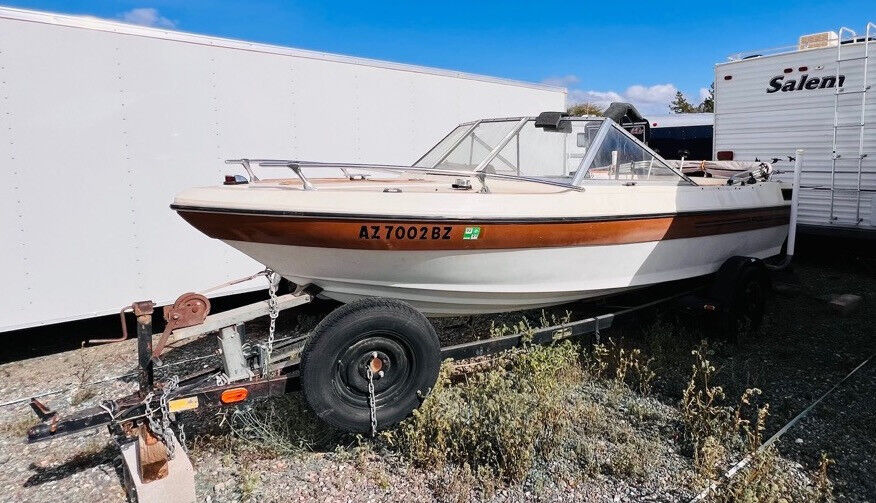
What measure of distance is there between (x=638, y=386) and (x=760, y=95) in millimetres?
5442

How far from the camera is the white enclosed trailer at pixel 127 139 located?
14.4ft

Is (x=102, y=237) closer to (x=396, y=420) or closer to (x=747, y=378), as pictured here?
(x=396, y=420)

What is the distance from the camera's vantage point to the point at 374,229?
319 cm

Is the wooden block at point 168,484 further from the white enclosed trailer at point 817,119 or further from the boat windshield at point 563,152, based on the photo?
the white enclosed trailer at point 817,119

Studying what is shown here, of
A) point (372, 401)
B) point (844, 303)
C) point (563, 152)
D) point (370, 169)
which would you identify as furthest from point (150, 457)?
point (844, 303)

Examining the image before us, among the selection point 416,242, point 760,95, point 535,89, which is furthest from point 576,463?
point 760,95

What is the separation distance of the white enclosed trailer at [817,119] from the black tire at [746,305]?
2.72 metres

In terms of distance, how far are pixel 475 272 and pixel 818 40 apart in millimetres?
6311

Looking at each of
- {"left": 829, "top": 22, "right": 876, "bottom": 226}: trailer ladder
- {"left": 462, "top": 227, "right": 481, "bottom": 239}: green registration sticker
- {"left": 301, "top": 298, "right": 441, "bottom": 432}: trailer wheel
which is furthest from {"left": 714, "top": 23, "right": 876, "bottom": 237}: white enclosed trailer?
{"left": 301, "top": 298, "right": 441, "bottom": 432}: trailer wheel

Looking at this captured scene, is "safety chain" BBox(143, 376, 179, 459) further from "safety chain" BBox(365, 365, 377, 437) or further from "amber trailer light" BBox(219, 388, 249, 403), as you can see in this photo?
"safety chain" BBox(365, 365, 377, 437)

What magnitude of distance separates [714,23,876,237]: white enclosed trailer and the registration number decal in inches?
224

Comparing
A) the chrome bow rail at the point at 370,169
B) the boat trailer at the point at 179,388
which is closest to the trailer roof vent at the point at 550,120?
the chrome bow rail at the point at 370,169

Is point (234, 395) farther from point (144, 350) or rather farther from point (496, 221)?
point (496, 221)

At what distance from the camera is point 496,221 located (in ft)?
11.1
